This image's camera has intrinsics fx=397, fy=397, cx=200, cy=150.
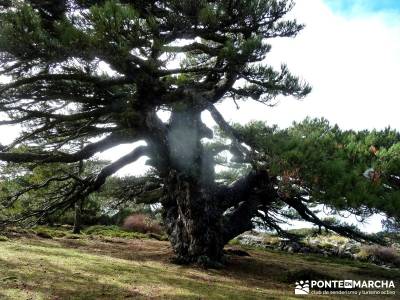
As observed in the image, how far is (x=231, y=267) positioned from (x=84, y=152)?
4839mm

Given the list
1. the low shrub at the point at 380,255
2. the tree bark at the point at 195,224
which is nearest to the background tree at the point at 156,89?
the tree bark at the point at 195,224

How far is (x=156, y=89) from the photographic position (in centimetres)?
916

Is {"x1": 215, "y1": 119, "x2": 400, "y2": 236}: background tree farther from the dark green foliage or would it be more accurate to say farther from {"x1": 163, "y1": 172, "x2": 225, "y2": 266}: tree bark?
{"x1": 163, "y1": 172, "x2": 225, "y2": 266}: tree bark

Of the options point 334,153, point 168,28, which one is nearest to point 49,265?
point 168,28

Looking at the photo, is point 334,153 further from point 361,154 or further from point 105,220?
point 105,220

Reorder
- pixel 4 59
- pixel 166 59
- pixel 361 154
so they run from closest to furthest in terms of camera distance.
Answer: pixel 361 154
pixel 4 59
pixel 166 59

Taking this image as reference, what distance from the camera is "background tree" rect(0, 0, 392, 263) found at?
6.37m

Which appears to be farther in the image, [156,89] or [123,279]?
[156,89]

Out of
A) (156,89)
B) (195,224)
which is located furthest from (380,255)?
(156,89)

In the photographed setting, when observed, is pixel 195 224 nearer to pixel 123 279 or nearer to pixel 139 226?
pixel 123 279

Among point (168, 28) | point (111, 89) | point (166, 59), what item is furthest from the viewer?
point (111, 89)

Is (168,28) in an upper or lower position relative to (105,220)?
upper

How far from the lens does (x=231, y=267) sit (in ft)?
34.4

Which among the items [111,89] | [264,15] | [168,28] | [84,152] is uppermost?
[264,15]
